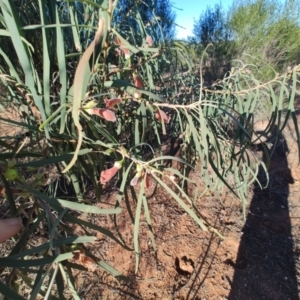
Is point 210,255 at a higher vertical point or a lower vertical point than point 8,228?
lower

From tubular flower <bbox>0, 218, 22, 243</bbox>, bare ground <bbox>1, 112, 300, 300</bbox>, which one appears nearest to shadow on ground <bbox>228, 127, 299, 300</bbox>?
bare ground <bbox>1, 112, 300, 300</bbox>

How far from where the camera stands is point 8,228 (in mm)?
291

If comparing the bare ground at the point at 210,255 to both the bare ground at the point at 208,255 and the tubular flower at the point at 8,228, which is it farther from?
the tubular flower at the point at 8,228

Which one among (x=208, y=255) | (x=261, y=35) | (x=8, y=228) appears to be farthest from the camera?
(x=261, y=35)

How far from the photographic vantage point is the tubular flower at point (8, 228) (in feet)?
0.93

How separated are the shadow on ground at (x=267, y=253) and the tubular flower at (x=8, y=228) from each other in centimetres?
132

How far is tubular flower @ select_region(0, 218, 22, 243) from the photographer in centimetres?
28

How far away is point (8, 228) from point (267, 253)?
66.4 inches

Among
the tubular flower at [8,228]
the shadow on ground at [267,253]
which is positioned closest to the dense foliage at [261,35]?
the shadow on ground at [267,253]

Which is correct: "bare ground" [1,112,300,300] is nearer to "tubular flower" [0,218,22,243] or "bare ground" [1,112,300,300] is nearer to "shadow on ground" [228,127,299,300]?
"shadow on ground" [228,127,299,300]

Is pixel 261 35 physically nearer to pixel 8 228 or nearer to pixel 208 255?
pixel 208 255

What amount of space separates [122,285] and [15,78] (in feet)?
3.84

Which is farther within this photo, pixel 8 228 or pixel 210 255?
pixel 210 255

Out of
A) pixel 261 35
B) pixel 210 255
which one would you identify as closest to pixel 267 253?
pixel 210 255
